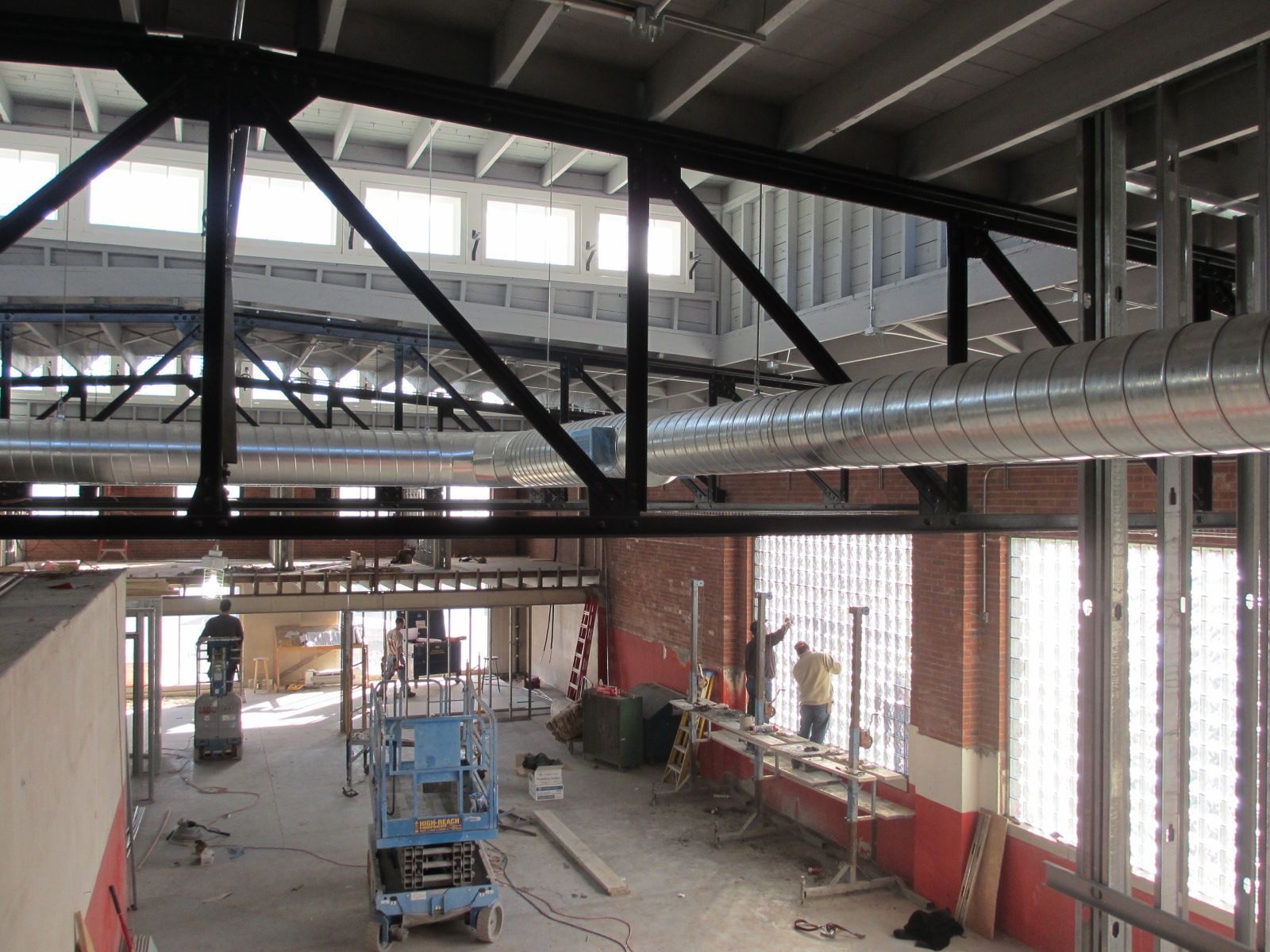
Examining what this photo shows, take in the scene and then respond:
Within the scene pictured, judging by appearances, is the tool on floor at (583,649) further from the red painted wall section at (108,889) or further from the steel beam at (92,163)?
the steel beam at (92,163)

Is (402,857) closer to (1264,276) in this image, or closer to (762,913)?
(762,913)

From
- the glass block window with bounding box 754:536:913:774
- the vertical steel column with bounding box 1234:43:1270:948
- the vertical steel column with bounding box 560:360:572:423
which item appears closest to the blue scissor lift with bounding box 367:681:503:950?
the vertical steel column with bounding box 560:360:572:423

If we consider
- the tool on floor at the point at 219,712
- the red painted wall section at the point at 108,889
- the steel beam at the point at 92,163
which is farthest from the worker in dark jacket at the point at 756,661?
the steel beam at the point at 92,163

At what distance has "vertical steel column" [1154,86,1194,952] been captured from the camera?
381cm

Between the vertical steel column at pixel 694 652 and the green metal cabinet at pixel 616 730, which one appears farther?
the green metal cabinet at pixel 616 730

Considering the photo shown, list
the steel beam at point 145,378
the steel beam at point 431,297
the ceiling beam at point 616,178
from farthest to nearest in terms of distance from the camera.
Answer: the ceiling beam at point 616,178 < the steel beam at point 145,378 < the steel beam at point 431,297

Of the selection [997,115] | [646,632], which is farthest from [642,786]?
[997,115]

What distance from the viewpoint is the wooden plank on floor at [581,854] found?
1080 cm

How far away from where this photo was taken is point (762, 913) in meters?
10.2

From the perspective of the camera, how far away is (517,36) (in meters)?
3.38

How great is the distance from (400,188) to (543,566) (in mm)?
12035

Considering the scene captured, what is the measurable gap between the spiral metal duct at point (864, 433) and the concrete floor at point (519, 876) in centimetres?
504

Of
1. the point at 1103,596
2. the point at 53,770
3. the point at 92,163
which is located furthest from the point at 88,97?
the point at 1103,596

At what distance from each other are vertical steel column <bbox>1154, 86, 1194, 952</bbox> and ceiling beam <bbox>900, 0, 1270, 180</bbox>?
0.43 m
